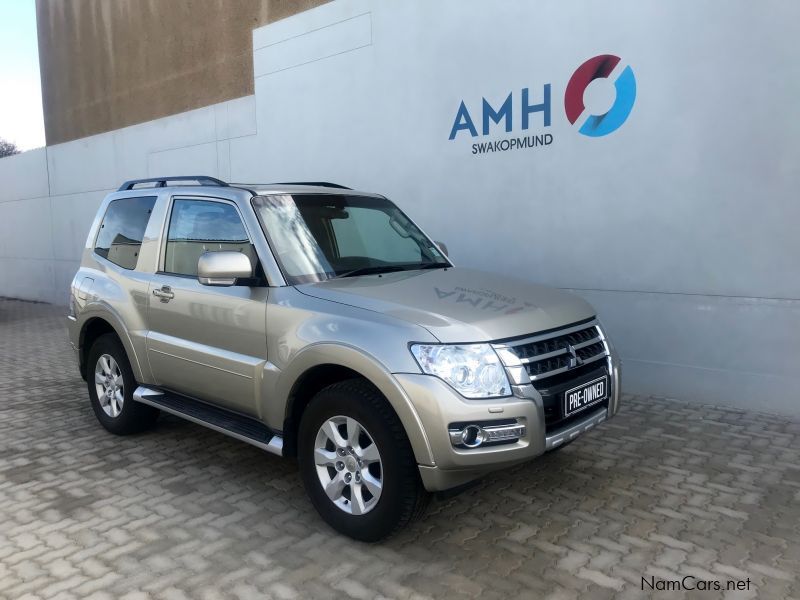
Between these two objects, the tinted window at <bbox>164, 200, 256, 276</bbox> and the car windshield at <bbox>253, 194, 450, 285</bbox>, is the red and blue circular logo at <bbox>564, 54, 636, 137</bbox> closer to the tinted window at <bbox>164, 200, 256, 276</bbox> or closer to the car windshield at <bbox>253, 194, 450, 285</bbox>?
the car windshield at <bbox>253, 194, 450, 285</bbox>

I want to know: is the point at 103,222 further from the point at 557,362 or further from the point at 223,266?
the point at 557,362

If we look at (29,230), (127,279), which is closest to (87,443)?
(127,279)

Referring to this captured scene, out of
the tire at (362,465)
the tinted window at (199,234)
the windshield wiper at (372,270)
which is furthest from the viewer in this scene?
the tinted window at (199,234)

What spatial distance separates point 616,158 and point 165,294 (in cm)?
421

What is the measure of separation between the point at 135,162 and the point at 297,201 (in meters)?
9.22

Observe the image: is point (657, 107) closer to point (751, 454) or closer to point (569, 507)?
point (751, 454)

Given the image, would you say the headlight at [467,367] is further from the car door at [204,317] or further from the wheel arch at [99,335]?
the wheel arch at [99,335]

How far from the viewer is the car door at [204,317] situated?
12.6ft

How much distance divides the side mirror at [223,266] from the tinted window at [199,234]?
0.19 metres

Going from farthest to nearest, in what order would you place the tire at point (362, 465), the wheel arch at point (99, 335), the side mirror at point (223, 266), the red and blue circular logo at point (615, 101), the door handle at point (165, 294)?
the red and blue circular logo at point (615, 101) < the wheel arch at point (99, 335) < the door handle at point (165, 294) < the side mirror at point (223, 266) < the tire at point (362, 465)

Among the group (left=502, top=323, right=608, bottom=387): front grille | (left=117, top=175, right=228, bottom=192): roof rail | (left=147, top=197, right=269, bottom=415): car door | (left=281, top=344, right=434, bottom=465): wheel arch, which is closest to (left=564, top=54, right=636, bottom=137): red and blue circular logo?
(left=502, top=323, right=608, bottom=387): front grille

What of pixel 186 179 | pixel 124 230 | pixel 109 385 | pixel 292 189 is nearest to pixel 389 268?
pixel 292 189

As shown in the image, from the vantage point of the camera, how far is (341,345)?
330 cm

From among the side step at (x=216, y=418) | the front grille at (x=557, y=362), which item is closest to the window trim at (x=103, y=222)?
the side step at (x=216, y=418)
